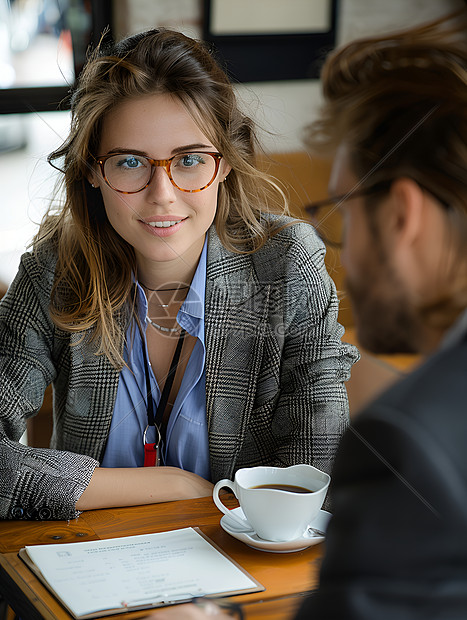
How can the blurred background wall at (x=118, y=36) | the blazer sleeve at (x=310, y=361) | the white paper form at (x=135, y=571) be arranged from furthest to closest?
the blurred background wall at (x=118, y=36) → the blazer sleeve at (x=310, y=361) → the white paper form at (x=135, y=571)

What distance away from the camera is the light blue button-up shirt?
2.92 ft

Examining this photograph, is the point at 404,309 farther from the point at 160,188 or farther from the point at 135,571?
the point at 160,188

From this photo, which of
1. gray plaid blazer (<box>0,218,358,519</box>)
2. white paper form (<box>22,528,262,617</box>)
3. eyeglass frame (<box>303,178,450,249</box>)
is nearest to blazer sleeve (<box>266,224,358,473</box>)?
gray plaid blazer (<box>0,218,358,519</box>)

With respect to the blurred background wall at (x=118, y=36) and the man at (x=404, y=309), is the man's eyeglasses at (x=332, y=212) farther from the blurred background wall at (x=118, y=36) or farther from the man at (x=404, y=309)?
the blurred background wall at (x=118, y=36)

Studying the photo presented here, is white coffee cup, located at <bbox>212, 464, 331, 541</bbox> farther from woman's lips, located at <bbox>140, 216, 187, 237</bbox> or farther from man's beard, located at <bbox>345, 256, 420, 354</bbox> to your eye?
woman's lips, located at <bbox>140, 216, 187, 237</bbox>

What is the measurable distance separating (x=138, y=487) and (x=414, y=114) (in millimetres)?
491

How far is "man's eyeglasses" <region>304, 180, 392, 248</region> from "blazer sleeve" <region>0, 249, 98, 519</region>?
0.37 m

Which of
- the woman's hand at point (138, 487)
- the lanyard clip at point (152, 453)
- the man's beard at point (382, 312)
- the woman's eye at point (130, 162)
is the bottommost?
the lanyard clip at point (152, 453)

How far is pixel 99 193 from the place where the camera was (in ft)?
3.12

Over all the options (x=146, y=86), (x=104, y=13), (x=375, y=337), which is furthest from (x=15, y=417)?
(x=104, y=13)

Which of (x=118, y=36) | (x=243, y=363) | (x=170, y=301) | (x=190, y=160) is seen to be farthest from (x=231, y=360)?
(x=118, y=36)

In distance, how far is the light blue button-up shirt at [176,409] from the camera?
890mm

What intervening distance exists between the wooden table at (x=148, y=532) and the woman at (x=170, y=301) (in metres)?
0.13

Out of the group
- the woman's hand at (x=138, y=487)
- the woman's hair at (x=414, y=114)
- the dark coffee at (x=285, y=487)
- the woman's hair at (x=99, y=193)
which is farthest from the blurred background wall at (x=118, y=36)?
the woman's hair at (x=414, y=114)
